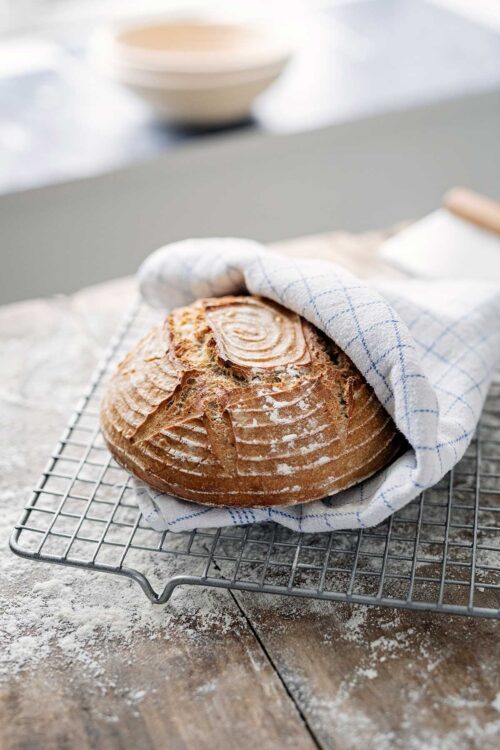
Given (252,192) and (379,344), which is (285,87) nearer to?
(252,192)

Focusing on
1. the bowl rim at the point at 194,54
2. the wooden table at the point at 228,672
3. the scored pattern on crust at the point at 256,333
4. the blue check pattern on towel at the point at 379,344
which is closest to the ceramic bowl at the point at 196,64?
the bowl rim at the point at 194,54

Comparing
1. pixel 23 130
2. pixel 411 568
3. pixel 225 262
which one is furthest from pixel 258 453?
pixel 23 130

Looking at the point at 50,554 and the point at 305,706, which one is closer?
the point at 305,706

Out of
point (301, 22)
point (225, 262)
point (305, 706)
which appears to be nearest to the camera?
point (305, 706)

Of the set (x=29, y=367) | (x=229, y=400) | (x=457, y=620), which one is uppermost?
(x=229, y=400)

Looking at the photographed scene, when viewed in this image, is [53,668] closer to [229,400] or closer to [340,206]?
[229,400]

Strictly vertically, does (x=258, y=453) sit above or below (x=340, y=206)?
above

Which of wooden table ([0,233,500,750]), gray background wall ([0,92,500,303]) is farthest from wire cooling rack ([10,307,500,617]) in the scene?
gray background wall ([0,92,500,303])
